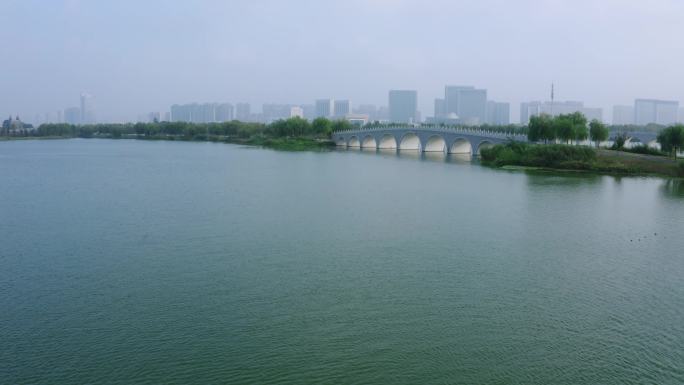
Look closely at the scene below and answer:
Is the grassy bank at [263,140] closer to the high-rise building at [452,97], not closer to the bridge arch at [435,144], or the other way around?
the bridge arch at [435,144]

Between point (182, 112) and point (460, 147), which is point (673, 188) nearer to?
point (460, 147)

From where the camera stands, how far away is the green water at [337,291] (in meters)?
4.91

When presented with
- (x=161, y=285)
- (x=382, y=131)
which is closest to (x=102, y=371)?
(x=161, y=285)

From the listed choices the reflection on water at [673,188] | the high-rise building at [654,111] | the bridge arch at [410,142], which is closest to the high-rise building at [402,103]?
the high-rise building at [654,111]

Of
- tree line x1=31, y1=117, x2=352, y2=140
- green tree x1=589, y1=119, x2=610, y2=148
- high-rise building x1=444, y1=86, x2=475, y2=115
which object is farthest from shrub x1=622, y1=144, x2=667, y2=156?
high-rise building x1=444, y1=86, x2=475, y2=115

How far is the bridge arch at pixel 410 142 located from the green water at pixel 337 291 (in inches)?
859

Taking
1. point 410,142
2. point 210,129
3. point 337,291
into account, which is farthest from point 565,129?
point 210,129

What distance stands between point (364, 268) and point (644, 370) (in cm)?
338

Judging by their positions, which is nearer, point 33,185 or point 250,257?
point 250,257

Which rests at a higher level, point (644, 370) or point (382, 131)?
point (382, 131)

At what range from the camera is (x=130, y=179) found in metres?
16.8

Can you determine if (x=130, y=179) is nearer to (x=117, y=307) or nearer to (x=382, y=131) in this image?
(x=117, y=307)

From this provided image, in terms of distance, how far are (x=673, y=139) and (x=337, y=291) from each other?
702 inches

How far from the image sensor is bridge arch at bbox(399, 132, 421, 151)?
34728mm
